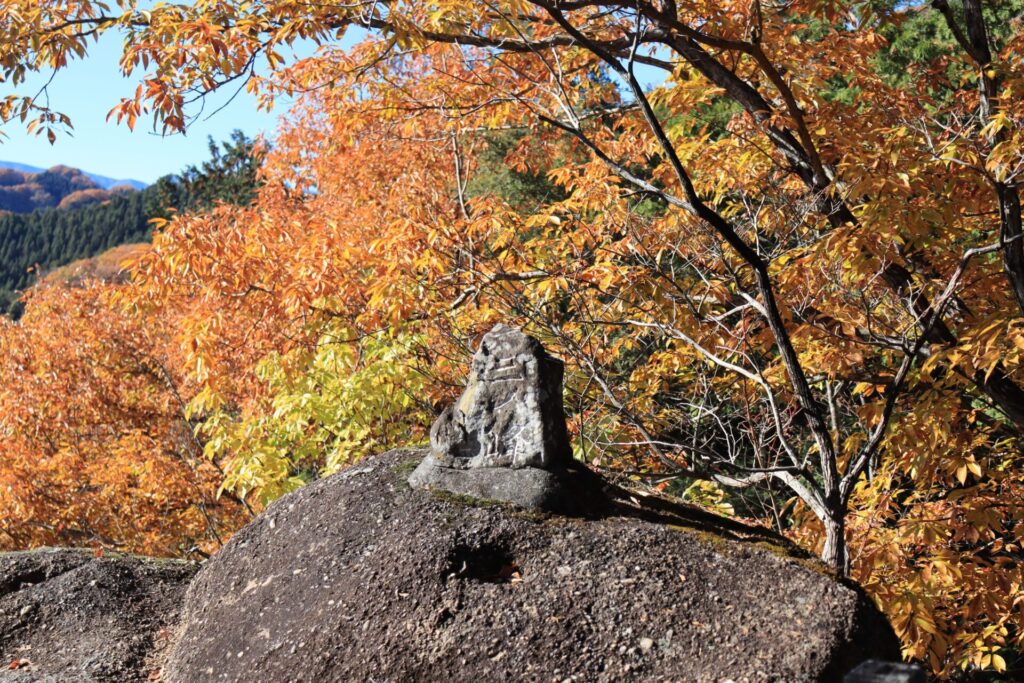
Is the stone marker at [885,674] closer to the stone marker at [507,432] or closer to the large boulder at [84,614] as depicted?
the stone marker at [507,432]

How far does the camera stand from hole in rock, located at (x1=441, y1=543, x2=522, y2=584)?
4012 millimetres

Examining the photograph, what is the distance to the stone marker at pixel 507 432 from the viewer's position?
4422 mm

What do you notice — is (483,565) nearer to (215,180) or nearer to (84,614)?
(84,614)

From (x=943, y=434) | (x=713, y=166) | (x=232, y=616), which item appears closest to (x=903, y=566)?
(x=943, y=434)

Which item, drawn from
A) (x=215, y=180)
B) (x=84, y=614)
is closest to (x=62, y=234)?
(x=215, y=180)

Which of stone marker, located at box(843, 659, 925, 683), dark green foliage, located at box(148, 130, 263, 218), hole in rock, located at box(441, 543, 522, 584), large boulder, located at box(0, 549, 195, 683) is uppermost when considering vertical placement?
dark green foliage, located at box(148, 130, 263, 218)

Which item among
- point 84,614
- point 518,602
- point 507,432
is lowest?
point 84,614

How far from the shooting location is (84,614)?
5309mm

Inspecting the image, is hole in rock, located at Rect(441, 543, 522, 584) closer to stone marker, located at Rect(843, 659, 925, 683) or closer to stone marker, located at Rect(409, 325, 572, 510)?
stone marker, located at Rect(409, 325, 572, 510)

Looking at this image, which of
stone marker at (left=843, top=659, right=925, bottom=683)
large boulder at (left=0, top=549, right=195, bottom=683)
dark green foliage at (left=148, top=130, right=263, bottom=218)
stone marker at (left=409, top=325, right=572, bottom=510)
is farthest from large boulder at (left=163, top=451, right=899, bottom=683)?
dark green foliage at (left=148, top=130, right=263, bottom=218)

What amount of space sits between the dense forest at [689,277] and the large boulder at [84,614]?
3.14 feet

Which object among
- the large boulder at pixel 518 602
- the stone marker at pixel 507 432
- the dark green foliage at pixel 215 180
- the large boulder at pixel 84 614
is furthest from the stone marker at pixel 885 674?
the dark green foliage at pixel 215 180

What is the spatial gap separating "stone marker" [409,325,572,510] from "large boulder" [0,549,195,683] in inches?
81.0

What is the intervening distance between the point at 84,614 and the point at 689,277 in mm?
4647
